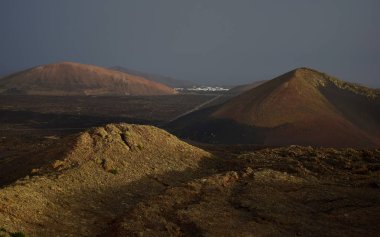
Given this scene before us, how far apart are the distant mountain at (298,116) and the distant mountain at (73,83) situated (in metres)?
70.4

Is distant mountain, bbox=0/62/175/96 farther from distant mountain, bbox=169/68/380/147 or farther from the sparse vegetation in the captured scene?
the sparse vegetation

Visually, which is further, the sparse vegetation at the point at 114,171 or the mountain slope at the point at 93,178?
the sparse vegetation at the point at 114,171

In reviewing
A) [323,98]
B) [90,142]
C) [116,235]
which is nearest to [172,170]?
[90,142]

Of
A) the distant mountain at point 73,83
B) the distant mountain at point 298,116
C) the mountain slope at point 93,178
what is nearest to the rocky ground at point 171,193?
the mountain slope at point 93,178

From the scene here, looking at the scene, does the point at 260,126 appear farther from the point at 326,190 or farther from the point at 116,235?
the point at 116,235

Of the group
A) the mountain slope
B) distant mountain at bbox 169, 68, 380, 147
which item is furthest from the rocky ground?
distant mountain at bbox 169, 68, 380, 147

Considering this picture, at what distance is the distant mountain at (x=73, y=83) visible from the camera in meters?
117

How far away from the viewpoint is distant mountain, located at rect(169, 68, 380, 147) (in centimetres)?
4238

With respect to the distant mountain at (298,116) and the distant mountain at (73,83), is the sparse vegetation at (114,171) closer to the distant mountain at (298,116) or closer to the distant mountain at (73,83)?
the distant mountain at (298,116)

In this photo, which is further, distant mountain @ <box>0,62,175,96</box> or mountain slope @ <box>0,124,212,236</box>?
distant mountain @ <box>0,62,175,96</box>

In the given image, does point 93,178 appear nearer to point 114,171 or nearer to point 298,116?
point 114,171

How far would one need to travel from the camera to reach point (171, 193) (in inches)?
669

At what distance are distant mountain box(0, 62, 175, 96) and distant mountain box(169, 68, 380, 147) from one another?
7045 cm

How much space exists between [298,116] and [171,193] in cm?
3089
